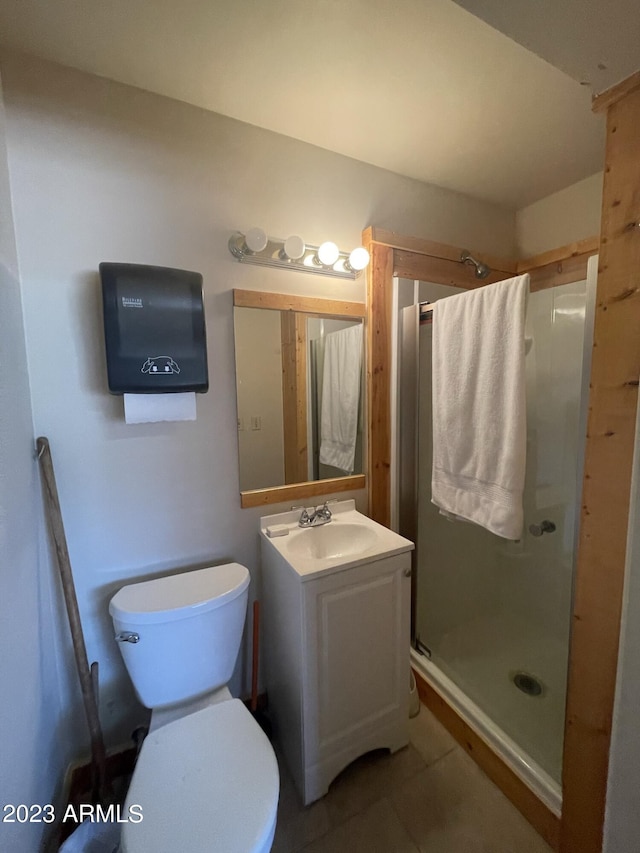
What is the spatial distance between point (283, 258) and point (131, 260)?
58 centimetres

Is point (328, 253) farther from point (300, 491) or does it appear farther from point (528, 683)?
point (528, 683)

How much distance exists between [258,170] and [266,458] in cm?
120

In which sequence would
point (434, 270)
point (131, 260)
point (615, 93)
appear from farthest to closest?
point (434, 270)
point (131, 260)
point (615, 93)

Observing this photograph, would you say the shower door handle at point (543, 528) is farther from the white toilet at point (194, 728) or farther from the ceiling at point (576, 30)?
the ceiling at point (576, 30)

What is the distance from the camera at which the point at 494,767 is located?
1.31 meters

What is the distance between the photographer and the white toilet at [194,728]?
32.1 inches

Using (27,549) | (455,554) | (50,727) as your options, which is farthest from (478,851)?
(27,549)

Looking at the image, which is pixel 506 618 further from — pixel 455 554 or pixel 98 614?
pixel 98 614

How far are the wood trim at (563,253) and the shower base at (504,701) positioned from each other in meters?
1.93

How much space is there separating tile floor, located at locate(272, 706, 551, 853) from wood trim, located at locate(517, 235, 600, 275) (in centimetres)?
212

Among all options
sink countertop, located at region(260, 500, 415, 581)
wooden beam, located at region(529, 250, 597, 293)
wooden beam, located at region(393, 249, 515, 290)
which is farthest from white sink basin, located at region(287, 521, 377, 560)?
wooden beam, located at region(529, 250, 597, 293)

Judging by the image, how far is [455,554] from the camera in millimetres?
1991

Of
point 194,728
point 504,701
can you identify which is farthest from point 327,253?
point 504,701

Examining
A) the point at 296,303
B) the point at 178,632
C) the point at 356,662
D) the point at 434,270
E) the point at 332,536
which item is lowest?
the point at 356,662
